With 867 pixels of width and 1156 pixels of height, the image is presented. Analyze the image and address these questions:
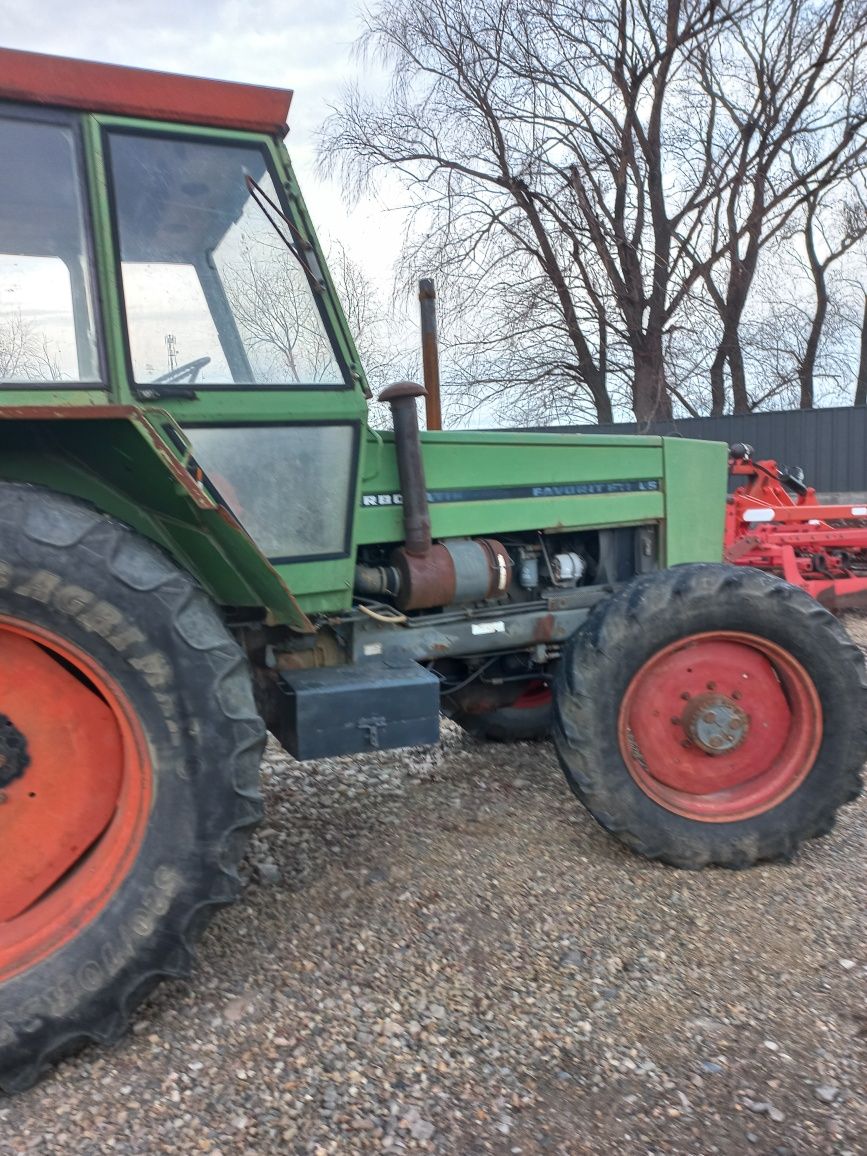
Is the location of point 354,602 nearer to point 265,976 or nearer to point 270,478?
point 270,478

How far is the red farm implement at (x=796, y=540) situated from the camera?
22.8 feet

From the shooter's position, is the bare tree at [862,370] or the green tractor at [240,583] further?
the bare tree at [862,370]

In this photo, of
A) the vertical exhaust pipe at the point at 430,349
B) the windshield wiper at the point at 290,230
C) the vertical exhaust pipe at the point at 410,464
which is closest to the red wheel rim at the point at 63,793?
the vertical exhaust pipe at the point at 410,464

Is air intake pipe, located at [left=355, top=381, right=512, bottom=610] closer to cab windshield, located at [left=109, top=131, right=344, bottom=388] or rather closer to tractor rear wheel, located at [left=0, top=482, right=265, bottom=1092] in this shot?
cab windshield, located at [left=109, top=131, right=344, bottom=388]

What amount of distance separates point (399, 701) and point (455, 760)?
1.56 m

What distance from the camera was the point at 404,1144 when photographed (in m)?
1.98

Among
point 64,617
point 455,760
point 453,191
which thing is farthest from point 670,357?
point 64,617

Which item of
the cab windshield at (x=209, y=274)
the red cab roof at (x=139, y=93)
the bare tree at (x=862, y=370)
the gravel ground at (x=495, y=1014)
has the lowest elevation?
the gravel ground at (x=495, y=1014)

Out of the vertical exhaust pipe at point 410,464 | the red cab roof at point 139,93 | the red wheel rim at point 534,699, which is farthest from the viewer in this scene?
the red wheel rim at point 534,699

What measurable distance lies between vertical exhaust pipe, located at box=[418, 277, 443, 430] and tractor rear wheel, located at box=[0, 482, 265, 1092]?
6.39 feet

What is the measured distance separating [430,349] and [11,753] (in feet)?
7.86

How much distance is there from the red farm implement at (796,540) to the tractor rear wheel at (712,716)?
3771 millimetres

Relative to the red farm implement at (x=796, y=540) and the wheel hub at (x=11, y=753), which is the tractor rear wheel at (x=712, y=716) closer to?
the wheel hub at (x=11, y=753)

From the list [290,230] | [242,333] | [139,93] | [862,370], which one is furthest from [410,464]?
[862,370]
